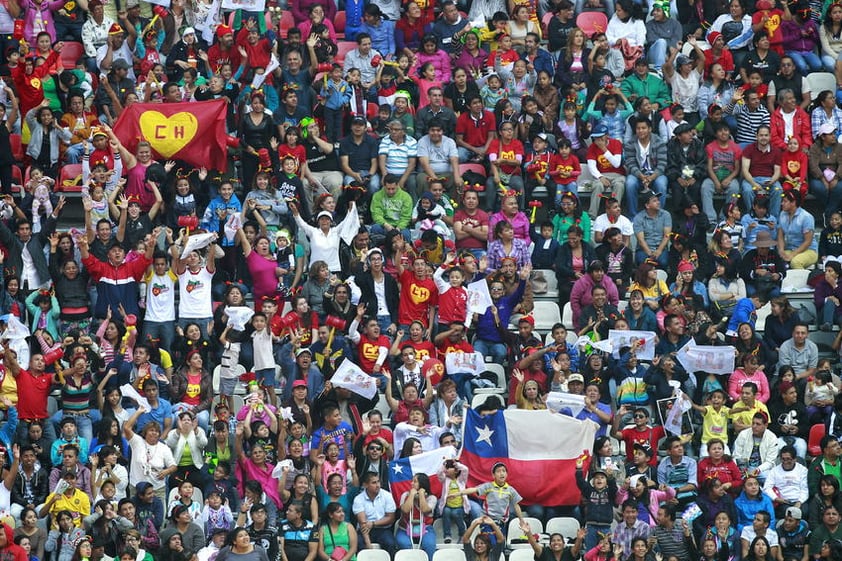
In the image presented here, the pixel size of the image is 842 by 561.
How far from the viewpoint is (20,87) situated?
25281mm

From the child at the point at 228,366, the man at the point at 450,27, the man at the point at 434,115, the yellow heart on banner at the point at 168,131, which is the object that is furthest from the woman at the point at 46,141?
the man at the point at 450,27

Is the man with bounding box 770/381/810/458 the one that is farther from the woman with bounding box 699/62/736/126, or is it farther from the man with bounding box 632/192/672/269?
the woman with bounding box 699/62/736/126

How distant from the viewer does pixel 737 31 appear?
27078mm

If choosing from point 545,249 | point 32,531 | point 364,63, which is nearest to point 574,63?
point 364,63

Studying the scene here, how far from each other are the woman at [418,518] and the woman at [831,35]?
987cm

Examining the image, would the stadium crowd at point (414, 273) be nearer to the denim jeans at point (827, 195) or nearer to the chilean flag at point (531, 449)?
the denim jeans at point (827, 195)

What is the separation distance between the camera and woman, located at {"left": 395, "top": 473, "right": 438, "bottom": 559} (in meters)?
20.6

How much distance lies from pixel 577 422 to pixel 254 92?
6288 mm

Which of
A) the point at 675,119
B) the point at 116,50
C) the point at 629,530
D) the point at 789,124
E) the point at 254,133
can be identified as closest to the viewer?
the point at 629,530

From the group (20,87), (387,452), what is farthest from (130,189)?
(387,452)

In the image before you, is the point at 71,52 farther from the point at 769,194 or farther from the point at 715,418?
the point at 715,418

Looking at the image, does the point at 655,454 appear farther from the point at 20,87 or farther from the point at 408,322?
the point at 20,87

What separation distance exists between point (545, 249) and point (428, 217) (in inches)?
57.6

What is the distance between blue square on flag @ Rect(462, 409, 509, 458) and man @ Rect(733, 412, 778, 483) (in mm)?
2553
